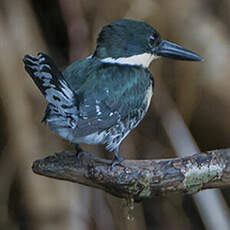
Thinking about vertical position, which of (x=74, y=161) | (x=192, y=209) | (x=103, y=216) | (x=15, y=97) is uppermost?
(x=15, y=97)

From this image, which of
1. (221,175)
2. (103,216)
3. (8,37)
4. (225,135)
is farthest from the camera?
(225,135)

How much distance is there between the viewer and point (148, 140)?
120 inches

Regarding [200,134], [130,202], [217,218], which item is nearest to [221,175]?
[130,202]

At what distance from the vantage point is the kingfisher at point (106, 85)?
70.2 inches

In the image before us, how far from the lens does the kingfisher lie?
1.78m

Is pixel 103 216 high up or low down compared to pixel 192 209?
up

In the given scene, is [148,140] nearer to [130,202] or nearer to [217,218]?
[217,218]

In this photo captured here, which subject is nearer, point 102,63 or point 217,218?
point 102,63

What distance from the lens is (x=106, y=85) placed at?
77.5 inches

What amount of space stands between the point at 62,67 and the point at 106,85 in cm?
112

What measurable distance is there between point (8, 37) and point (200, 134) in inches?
57.0

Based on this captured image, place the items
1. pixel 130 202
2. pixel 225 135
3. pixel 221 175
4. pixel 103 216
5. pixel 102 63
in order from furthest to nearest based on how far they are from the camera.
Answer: pixel 225 135 → pixel 103 216 → pixel 102 63 → pixel 130 202 → pixel 221 175

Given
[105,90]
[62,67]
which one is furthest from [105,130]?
[62,67]

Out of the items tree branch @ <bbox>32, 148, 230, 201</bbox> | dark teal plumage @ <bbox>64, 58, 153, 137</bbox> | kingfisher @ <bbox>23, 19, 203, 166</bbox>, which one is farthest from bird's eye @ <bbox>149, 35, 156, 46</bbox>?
tree branch @ <bbox>32, 148, 230, 201</bbox>
